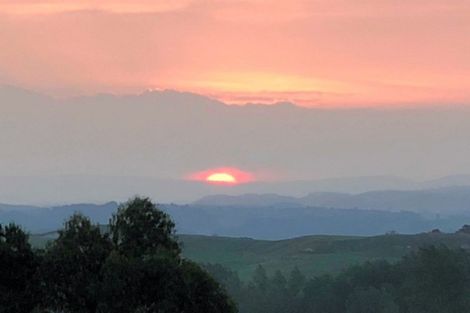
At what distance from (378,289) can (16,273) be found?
353 feet

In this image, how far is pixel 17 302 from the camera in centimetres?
3453

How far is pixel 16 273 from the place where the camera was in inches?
1385

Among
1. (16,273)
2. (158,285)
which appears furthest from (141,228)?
(16,273)

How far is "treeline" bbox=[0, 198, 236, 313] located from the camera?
33188 millimetres

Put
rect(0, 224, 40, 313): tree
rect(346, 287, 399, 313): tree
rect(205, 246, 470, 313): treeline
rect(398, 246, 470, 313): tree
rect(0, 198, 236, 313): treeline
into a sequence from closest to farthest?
rect(0, 198, 236, 313): treeline, rect(0, 224, 40, 313): tree, rect(398, 246, 470, 313): tree, rect(205, 246, 470, 313): treeline, rect(346, 287, 399, 313): tree

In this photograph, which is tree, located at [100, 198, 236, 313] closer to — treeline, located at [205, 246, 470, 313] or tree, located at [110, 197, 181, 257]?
tree, located at [110, 197, 181, 257]

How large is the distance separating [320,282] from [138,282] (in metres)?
116

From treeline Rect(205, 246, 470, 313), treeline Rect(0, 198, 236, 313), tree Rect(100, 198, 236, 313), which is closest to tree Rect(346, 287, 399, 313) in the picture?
treeline Rect(205, 246, 470, 313)

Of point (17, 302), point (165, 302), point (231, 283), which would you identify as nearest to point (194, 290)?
point (165, 302)

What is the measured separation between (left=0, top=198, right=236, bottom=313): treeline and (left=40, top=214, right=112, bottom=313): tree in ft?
0.12

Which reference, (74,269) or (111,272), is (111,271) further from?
(74,269)

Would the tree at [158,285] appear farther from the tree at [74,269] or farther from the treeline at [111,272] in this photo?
the tree at [74,269]

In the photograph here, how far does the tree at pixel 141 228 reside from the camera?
35.6 metres

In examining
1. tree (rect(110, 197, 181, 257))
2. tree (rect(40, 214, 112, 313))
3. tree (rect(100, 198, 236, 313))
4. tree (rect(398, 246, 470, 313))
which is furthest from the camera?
tree (rect(398, 246, 470, 313))
